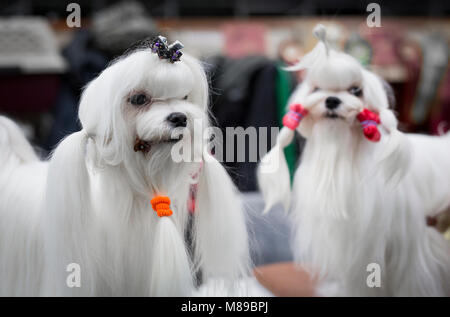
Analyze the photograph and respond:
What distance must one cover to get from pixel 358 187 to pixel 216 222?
1.21 feet

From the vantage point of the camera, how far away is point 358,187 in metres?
1.04

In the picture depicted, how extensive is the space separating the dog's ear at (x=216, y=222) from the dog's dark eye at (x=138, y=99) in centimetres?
15

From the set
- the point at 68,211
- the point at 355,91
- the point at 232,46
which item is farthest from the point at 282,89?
the point at 68,211

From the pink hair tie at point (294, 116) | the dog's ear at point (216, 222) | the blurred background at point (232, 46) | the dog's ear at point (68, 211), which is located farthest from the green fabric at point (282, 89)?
the dog's ear at point (68, 211)

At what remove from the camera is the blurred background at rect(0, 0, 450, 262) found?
6.49 feet

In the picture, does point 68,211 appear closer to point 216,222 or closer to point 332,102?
point 216,222

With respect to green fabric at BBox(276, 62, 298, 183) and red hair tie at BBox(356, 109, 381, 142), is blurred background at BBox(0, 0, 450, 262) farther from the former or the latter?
red hair tie at BBox(356, 109, 381, 142)

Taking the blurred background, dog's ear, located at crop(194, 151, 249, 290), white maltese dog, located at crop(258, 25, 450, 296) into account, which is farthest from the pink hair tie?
the blurred background

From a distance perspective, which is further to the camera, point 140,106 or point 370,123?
point 370,123

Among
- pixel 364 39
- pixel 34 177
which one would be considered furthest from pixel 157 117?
pixel 364 39

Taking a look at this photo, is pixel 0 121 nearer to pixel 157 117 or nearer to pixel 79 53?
pixel 157 117

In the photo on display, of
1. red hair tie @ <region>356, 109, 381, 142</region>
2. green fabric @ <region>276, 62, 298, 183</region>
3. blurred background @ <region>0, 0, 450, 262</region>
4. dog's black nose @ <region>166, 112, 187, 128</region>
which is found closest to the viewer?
dog's black nose @ <region>166, 112, 187, 128</region>

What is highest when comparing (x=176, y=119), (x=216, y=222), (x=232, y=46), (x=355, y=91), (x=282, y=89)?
(x=232, y=46)

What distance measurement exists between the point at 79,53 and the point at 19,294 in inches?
55.5
